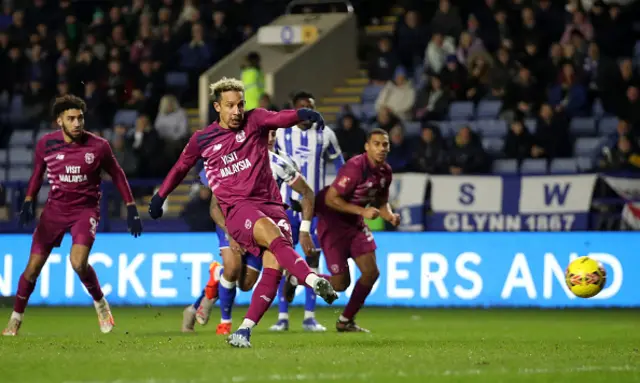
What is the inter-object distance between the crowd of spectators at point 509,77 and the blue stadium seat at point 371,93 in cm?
7

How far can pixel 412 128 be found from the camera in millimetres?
22156

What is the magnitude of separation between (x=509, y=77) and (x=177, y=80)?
7.34m

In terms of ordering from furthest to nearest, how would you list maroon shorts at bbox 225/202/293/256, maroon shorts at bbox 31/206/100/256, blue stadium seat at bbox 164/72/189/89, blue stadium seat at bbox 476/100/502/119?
blue stadium seat at bbox 164/72/189/89
blue stadium seat at bbox 476/100/502/119
maroon shorts at bbox 31/206/100/256
maroon shorts at bbox 225/202/293/256

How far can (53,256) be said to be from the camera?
18.8m

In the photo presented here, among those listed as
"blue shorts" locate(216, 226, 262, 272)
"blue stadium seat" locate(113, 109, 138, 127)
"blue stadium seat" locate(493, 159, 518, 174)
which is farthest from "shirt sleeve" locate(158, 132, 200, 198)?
"blue stadium seat" locate(113, 109, 138, 127)

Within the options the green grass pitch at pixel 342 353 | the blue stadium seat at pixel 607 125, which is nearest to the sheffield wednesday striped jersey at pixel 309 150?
the green grass pitch at pixel 342 353

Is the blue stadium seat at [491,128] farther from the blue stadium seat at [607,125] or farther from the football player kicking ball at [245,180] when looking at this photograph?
the football player kicking ball at [245,180]

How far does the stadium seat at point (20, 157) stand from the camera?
23984 mm

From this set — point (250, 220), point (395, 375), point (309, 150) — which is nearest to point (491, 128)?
point (309, 150)

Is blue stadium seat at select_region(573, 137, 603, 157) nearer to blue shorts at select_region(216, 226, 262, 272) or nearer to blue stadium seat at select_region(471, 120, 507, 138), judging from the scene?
blue stadium seat at select_region(471, 120, 507, 138)

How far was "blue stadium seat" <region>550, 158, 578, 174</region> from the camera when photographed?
19.9m

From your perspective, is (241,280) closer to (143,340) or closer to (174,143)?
(143,340)

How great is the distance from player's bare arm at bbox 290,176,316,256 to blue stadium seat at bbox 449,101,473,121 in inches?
376

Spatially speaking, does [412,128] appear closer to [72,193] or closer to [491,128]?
[491,128]
